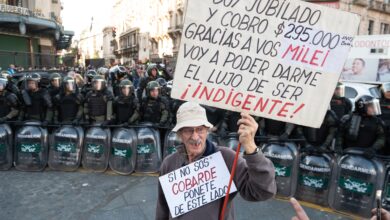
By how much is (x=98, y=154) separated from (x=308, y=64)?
4810 mm

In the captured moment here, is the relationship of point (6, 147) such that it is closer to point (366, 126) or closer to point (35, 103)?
point (35, 103)

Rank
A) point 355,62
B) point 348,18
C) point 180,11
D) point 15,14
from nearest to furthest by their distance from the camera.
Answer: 1. point 348,18
2. point 355,62
3. point 15,14
4. point 180,11

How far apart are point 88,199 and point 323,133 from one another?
12.3 feet

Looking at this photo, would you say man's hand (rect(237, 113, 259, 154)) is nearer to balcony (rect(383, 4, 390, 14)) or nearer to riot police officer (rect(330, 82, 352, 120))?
riot police officer (rect(330, 82, 352, 120))

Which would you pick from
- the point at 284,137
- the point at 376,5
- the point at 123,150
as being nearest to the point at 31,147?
the point at 123,150

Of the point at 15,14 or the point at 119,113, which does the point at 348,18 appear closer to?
the point at 119,113

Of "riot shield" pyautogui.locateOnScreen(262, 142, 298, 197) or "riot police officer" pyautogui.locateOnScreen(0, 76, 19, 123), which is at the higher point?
"riot police officer" pyautogui.locateOnScreen(0, 76, 19, 123)

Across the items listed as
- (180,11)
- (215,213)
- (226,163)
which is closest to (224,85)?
(226,163)

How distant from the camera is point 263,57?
2029 millimetres

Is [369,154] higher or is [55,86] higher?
[55,86]

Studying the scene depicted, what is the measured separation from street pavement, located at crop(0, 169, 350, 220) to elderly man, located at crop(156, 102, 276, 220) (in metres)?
2.49

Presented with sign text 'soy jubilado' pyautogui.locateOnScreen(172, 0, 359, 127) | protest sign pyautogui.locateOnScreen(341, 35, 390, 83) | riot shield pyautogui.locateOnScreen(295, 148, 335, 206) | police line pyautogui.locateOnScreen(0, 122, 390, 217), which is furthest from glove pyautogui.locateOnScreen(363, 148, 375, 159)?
protest sign pyautogui.locateOnScreen(341, 35, 390, 83)

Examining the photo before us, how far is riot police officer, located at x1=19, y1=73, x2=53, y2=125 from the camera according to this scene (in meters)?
6.64

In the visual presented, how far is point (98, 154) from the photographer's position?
6016 mm
